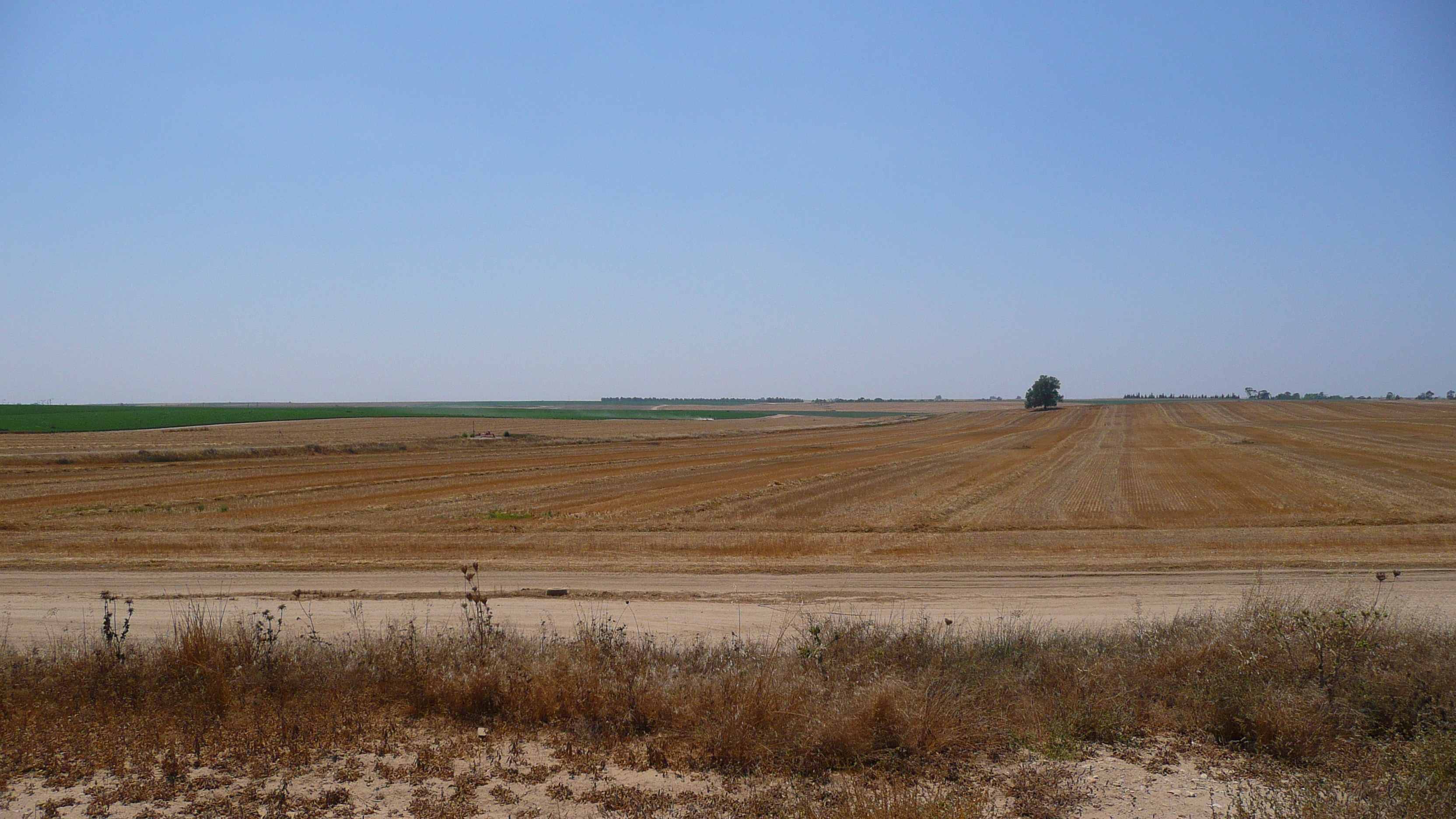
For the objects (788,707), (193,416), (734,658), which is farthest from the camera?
(193,416)

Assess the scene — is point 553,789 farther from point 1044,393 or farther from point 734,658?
point 1044,393

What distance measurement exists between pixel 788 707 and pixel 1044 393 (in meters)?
172

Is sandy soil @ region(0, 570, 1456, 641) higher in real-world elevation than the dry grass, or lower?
lower

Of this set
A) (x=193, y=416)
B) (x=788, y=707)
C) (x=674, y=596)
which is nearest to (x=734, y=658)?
(x=788, y=707)

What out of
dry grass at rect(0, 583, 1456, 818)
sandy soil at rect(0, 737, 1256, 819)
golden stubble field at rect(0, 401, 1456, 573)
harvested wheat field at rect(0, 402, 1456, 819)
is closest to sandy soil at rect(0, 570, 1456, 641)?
harvested wheat field at rect(0, 402, 1456, 819)

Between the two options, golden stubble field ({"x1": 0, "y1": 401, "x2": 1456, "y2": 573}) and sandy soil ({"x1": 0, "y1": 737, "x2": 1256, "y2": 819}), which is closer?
sandy soil ({"x1": 0, "y1": 737, "x2": 1256, "y2": 819})

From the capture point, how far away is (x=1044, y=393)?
164750mm

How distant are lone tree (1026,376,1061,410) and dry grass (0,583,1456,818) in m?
166

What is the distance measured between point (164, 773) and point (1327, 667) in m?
12.1

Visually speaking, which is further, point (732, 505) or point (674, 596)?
point (732, 505)

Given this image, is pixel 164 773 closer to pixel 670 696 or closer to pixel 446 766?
pixel 446 766

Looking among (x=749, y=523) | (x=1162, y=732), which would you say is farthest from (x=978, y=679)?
(x=749, y=523)

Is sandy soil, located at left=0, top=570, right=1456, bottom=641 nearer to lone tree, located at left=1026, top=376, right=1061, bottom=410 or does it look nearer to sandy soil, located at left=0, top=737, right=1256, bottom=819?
sandy soil, located at left=0, top=737, right=1256, bottom=819

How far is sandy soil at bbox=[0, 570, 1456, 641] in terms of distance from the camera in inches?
524
